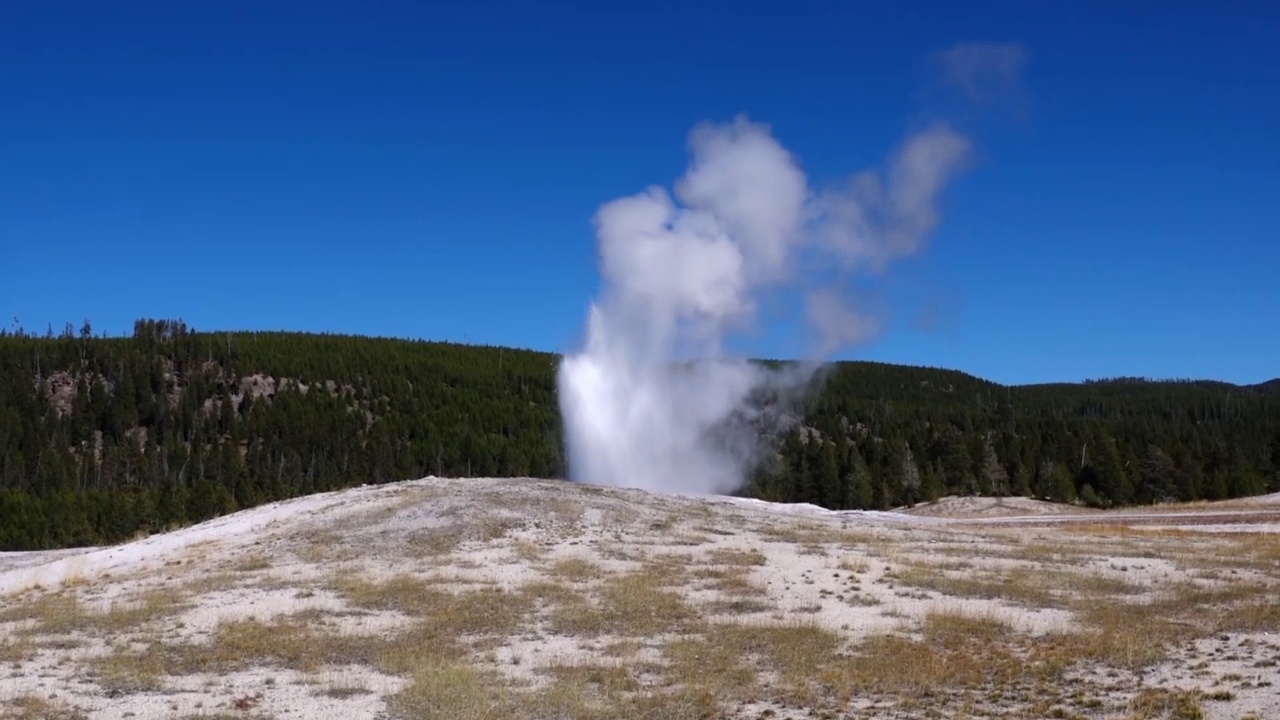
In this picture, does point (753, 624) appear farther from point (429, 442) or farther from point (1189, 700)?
point (429, 442)

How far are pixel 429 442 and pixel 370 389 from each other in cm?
3609

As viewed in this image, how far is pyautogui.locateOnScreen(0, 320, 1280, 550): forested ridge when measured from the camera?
103 metres

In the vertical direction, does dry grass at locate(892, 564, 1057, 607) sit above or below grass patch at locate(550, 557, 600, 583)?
below

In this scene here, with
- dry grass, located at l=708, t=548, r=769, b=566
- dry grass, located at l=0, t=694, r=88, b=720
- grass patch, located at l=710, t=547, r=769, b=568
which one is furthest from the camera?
dry grass, located at l=708, t=548, r=769, b=566

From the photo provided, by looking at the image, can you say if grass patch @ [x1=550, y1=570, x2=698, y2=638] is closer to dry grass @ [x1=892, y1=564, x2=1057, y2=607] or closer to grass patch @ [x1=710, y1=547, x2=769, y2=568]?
grass patch @ [x1=710, y1=547, x2=769, y2=568]

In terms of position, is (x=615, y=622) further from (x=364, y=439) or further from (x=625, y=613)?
(x=364, y=439)

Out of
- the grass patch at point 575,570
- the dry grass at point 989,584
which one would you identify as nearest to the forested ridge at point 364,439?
the grass patch at point 575,570

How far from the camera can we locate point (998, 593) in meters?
28.0

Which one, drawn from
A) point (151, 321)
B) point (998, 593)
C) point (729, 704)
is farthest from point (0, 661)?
point (151, 321)

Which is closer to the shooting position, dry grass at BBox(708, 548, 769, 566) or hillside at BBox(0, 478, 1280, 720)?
hillside at BBox(0, 478, 1280, 720)

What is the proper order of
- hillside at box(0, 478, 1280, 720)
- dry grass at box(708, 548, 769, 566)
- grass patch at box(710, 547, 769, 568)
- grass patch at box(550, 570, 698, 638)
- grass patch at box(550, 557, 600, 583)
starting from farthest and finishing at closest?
dry grass at box(708, 548, 769, 566) < grass patch at box(710, 547, 769, 568) < grass patch at box(550, 557, 600, 583) < grass patch at box(550, 570, 698, 638) < hillside at box(0, 478, 1280, 720)

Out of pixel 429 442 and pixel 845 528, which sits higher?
pixel 429 442

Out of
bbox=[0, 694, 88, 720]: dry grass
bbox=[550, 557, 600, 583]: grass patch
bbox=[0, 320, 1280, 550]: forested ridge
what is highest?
bbox=[0, 320, 1280, 550]: forested ridge

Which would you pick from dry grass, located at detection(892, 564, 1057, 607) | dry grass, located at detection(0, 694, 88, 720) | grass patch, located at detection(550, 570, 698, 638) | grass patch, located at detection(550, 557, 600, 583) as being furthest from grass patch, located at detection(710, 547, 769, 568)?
dry grass, located at detection(0, 694, 88, 720)
